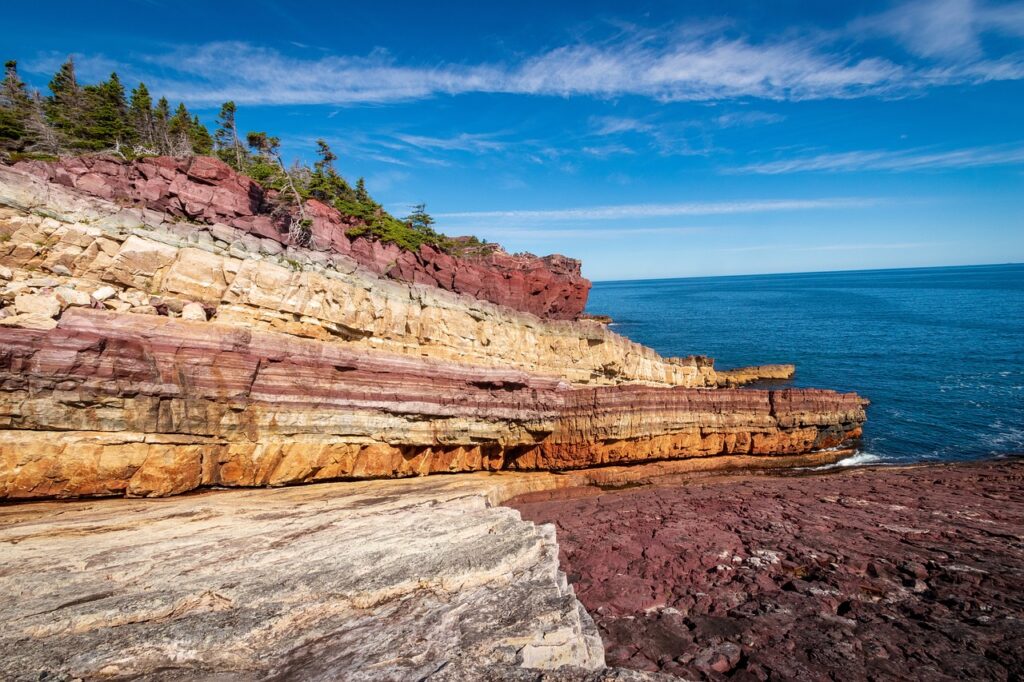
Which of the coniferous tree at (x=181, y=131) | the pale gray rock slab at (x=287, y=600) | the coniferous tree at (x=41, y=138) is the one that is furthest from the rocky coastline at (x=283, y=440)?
the coniferous tree at (x=181, y=131)

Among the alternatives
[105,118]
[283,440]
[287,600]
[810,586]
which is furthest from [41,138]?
[810,586]

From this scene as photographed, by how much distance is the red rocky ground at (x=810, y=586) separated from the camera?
577 centimetres

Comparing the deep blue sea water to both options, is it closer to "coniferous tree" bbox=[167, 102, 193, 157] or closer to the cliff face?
the cliff face

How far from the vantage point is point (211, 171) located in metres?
21.3

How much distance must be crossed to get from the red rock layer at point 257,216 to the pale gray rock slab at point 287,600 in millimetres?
14160

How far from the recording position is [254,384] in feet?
46.9

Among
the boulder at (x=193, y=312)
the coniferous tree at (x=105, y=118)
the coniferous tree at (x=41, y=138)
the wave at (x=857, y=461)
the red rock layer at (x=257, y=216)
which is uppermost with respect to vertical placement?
the coniferous tree at (x=105, y=118)

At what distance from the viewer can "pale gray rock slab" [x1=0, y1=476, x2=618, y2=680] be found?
5.60 meters

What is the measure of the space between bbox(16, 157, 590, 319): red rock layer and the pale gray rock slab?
14.2 m

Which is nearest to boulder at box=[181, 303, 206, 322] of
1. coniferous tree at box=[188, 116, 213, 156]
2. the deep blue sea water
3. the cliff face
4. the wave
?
the cliff face

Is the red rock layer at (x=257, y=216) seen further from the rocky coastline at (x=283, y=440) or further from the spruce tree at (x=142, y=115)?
the spruce tree at (x=142, y=115)

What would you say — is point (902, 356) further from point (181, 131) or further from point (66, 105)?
point (66, 105)

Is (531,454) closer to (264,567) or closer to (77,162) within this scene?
(264,567)

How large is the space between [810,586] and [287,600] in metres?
8.60
